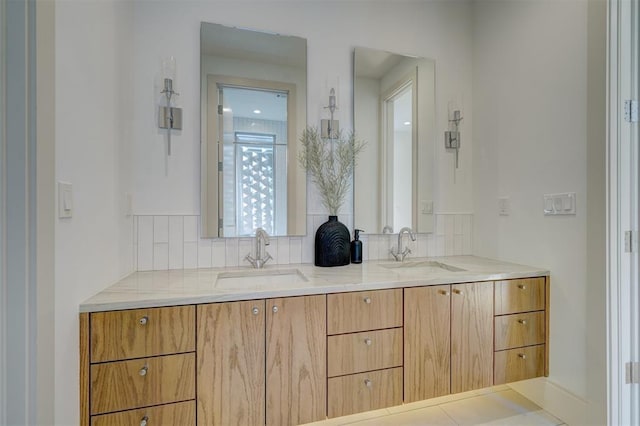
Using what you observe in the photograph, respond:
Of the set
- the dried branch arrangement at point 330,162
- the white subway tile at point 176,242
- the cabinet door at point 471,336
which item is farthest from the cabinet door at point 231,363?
the cabinet door at point 471,336

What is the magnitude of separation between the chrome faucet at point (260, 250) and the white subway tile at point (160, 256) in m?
0.44

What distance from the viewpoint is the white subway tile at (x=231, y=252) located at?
1.80 metres

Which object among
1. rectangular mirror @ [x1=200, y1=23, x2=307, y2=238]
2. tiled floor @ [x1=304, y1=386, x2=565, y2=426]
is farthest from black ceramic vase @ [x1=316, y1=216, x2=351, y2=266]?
tiled floor @ [x1=304, y1=386, x2=565, y2=426]

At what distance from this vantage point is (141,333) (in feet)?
3.78

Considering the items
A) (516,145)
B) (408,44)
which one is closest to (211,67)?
(408,44)

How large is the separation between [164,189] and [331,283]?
1.07 metres

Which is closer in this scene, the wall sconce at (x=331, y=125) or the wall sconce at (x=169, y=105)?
the wall sconce at (x=169, y=105)

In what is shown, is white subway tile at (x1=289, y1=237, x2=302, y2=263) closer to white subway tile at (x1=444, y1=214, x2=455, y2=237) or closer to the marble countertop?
the marble countertop

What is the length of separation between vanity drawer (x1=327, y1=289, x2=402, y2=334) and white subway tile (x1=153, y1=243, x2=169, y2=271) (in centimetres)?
97

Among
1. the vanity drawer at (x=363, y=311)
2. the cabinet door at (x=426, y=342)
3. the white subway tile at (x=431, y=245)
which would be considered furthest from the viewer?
the white subway tile at (x=431, y=245)

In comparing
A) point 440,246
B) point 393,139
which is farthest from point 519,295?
point 393,139

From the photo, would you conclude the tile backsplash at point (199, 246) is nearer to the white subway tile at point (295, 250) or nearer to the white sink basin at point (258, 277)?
the white subway tile at point (295, 250)

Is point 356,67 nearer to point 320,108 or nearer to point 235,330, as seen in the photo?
point 320,108

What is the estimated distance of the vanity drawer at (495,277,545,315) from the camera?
165 centimetres
